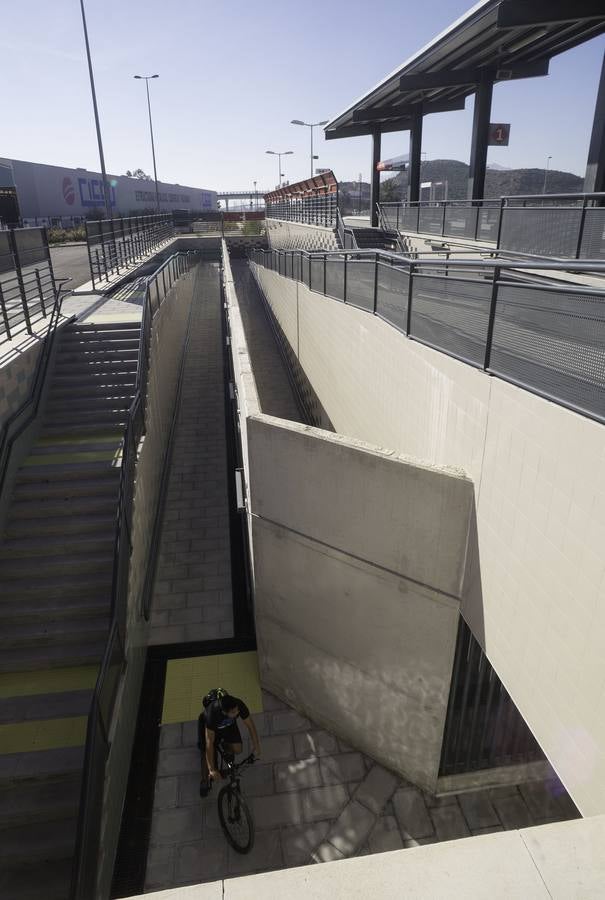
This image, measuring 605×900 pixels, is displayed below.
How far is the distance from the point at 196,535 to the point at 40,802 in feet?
20.9

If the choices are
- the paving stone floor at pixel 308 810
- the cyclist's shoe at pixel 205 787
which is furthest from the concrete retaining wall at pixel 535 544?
the cyclist's shoe at pixel 205 787

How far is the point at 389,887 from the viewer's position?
9.53ft

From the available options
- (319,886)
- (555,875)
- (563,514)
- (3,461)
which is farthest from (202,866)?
(3,461)

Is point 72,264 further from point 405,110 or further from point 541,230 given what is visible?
point 541,230

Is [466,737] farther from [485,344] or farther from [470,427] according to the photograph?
[485,344]

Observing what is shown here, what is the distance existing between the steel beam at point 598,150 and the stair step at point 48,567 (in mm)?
11927

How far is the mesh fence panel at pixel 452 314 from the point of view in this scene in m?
5.50

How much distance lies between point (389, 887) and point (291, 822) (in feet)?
14.7

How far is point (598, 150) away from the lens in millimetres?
11727

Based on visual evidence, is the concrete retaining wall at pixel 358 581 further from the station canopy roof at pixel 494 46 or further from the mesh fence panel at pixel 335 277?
the station canopy roof at pixel 494 46

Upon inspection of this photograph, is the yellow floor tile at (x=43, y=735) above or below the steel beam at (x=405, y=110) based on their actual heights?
below

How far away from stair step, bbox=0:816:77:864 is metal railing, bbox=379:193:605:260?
1003cm

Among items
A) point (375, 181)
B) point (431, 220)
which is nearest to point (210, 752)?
point (431, 220)

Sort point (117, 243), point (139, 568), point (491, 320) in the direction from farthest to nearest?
point (117, 243)
point (139, 568)
point (491, 320)
